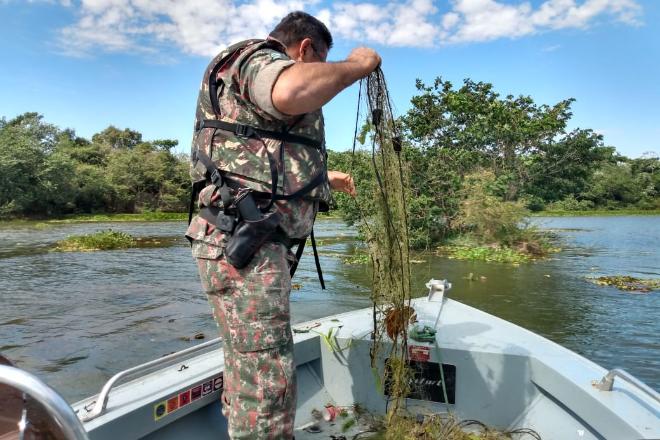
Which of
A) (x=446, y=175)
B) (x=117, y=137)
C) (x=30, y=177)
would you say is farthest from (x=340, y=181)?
(x=117, y=137)

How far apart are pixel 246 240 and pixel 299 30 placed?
0.88 meters

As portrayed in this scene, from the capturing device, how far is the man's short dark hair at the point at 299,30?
6.80 ft

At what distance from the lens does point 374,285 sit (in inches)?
110

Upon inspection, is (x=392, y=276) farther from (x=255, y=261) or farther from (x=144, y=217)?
(x=144, y=217)

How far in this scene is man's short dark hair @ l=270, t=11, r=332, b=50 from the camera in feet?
6.80

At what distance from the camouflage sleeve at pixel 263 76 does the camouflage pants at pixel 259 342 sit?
1.67ft

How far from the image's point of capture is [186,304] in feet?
34.0

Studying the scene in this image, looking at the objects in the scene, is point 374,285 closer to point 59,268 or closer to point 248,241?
point 248,241

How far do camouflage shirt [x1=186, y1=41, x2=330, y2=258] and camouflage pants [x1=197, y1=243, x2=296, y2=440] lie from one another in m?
0.14

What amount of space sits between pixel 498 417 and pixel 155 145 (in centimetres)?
5391

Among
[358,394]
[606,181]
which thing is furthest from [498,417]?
[606,181]

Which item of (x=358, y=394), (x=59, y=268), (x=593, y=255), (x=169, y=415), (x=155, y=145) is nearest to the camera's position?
(x=169, y=415)

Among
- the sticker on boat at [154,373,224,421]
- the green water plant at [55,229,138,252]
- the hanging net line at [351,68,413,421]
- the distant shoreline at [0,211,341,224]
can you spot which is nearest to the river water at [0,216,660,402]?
the green water plant at [55,229,138,252]

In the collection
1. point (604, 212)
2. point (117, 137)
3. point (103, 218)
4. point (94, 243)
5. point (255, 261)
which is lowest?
point (94, 243)
